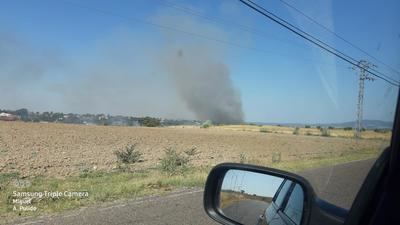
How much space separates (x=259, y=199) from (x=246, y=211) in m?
0.20

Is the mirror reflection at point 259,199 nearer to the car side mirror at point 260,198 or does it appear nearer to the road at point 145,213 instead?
the car side mirror at point 260,198

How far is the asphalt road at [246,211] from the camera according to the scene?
2.71 metres

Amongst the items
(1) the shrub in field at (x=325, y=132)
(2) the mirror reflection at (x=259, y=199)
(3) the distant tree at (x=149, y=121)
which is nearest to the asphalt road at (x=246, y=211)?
(2) the mirror reflection at (x=259, y=199)

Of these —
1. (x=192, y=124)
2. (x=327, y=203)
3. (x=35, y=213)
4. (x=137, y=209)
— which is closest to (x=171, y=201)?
(x=137, y=209)

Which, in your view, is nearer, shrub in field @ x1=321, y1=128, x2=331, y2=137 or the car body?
the car body

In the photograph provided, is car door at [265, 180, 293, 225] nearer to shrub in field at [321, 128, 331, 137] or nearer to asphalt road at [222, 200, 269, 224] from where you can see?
asphalt road at [222, 200, 269, 224]

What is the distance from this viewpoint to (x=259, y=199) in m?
Answer: 2.64

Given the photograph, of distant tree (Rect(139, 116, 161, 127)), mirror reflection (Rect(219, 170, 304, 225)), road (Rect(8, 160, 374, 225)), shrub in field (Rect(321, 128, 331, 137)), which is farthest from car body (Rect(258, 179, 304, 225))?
distant tree (Rect(139, 116, 161, 127))

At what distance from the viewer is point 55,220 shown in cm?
823

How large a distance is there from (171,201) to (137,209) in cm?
120

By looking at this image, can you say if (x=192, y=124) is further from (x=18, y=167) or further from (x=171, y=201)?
Result: (x=171, y=201)

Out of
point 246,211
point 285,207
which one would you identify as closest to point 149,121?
point 246,211

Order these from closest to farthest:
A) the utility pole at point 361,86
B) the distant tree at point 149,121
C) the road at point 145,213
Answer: the utility pole at point 361,86 < the road at point 145,213 < the distant tree at point 149,121

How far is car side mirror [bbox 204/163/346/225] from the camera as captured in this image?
199cm
